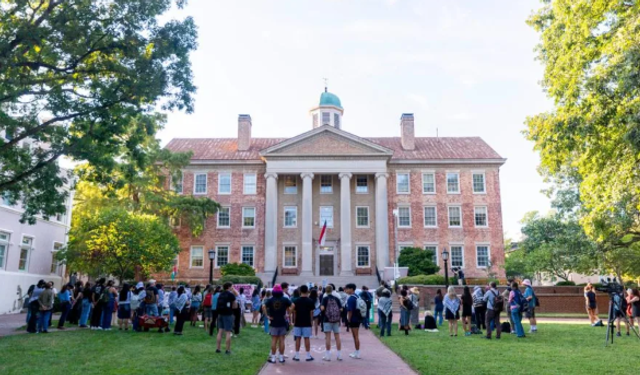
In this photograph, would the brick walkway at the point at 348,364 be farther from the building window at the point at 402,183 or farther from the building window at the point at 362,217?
the building window at the point at 402,183

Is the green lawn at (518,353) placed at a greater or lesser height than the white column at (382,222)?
lesser

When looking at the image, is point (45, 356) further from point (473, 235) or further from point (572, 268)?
point (473, 235)

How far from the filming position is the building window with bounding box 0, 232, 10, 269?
26234 mm

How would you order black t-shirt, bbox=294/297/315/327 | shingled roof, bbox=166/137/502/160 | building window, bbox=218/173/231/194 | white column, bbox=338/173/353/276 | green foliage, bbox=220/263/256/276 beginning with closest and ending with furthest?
black t-shirt, bbox=294/297/315/327 → green foliage, bbox=220/263/256/276 → white column, bbox=338/173/353/276 → building window, bbox=218/173/231/194 → shingled roof, bbox=166/137/502/160

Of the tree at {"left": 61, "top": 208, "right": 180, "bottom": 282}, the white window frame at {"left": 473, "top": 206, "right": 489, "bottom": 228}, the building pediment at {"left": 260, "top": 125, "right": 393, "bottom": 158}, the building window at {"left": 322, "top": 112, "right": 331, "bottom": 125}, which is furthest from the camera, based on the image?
the building window at {"left": 322, "top": 112, "right": 331, "bottom": 125}

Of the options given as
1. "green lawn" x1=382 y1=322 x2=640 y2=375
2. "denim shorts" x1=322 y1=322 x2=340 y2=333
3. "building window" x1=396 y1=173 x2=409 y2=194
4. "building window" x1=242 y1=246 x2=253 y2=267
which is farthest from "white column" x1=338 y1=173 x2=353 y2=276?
"denim shorts" x1=322 y1=322 x2=340 y2=333

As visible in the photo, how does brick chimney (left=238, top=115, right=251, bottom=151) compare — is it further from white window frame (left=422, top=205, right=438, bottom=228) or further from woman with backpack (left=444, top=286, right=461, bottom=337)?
woman with backpack (left=444, top=286, right=461, bottom=337)

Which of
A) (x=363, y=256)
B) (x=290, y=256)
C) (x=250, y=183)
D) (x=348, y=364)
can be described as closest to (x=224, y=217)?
(x=250, y=183)

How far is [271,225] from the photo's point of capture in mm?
40719

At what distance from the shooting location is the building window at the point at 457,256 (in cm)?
4141

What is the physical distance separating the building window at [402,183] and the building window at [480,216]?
A: 5851 mm

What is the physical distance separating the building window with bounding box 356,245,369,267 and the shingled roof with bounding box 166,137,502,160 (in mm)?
7932

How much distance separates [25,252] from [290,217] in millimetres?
19590

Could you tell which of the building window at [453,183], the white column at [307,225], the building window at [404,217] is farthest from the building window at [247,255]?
the building window at [453,183]
